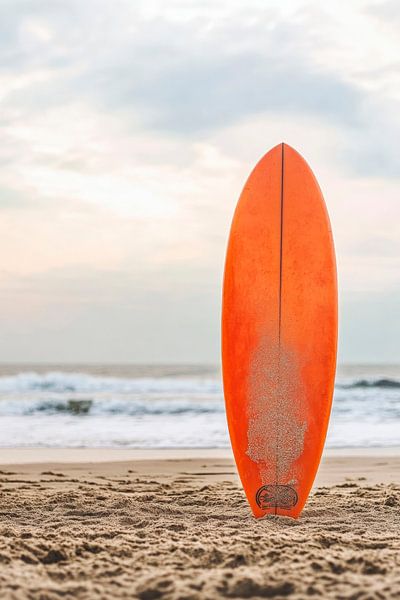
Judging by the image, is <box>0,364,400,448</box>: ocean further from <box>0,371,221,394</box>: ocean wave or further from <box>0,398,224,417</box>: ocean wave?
<box>0,371,221,394</box>: ocean wave

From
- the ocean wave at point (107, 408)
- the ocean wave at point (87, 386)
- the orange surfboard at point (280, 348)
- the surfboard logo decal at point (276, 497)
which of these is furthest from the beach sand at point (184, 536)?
the ocean wave at point (87, 386)

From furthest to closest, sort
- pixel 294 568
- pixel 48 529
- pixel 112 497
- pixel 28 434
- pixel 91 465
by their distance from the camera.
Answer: pixel 28 434 < pixel 91 465 < pixel 112 497 < pixel 48 529 < pixel 294 568

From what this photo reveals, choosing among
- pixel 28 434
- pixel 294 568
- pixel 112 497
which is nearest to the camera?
pixel 294 568

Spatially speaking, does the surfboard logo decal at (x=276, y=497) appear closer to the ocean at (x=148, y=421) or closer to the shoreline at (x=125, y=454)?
the shoreline at (x=125, y=454)

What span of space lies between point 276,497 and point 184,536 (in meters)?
0.93

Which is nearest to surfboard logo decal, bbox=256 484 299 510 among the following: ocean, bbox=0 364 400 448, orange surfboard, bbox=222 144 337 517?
orange surfboard, bbox=222 144 337 517

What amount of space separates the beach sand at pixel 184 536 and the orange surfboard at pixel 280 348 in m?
0.26

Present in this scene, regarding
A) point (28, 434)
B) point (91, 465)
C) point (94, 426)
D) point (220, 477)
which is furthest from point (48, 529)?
point (94, 426)

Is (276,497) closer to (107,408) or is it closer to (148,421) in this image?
(148,421)

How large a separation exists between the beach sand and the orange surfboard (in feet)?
0.86

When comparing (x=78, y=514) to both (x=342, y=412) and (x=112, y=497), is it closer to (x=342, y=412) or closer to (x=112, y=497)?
(x=112, y=497)

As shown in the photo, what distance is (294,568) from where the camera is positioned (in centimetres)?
238

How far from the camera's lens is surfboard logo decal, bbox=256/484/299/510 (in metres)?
3.91

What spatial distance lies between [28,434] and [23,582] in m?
6.38
